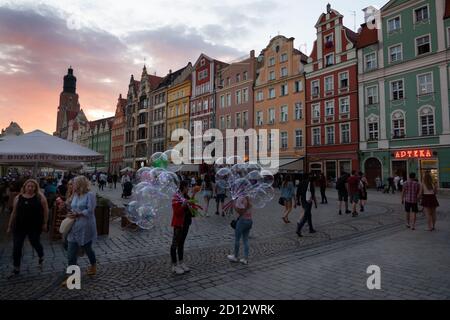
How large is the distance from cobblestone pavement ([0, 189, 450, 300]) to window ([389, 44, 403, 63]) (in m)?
27.2

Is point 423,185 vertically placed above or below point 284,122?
below

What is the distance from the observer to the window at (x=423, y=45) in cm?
2967

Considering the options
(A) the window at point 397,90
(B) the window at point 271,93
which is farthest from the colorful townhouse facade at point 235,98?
(A) the window at point 397,90

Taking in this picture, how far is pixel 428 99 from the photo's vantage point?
29375 millimetres

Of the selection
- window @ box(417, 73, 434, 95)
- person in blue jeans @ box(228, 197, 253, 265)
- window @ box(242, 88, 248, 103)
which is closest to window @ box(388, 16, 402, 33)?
window @ box(417, 73, 434, 95)

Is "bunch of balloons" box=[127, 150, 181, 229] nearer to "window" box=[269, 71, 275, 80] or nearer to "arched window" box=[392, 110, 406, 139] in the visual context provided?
"arched window" box=[392, 110, 406, 139]

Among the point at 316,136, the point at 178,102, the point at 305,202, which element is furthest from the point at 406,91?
the point at 178,102

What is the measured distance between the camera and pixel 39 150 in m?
9.48

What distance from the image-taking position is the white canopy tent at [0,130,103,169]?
9062mm

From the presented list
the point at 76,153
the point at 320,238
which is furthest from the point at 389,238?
the point at 76,153

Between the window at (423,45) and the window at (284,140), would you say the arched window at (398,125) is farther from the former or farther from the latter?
the window at (284,140)

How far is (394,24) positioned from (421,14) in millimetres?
2543
